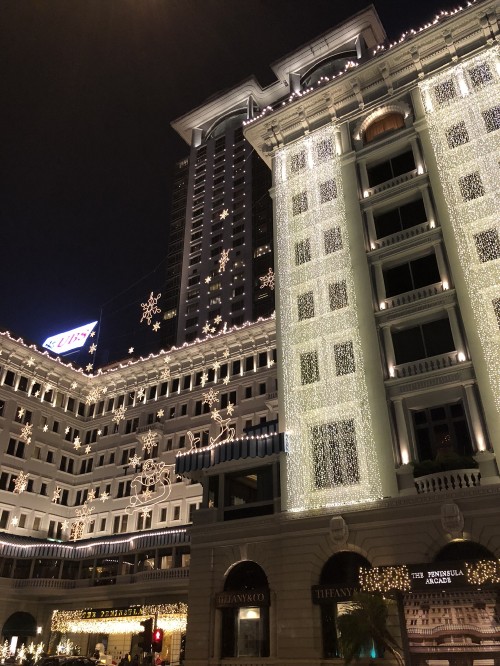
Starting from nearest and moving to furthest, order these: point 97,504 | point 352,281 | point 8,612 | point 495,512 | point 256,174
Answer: point 495,512, point 352,281, point 8,612, point 97,504, point 256,174

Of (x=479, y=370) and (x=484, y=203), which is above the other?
(x=484, y=203)

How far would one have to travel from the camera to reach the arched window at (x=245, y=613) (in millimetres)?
23469

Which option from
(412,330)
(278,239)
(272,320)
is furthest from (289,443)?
(272,320)

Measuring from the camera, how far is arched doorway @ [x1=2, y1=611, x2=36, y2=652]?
4119 cm

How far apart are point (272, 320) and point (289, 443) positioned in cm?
2126

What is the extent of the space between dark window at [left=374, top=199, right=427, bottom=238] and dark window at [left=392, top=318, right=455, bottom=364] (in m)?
6.50

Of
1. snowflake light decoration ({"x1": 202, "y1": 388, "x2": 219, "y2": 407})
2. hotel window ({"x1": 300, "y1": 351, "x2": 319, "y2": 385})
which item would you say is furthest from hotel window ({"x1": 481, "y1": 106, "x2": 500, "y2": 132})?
snowflake light decoration ({"x1": 202, "y1": 388, "x2": 219, "y2": 407})

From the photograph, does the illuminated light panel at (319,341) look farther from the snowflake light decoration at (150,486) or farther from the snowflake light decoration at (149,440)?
the snowflake light decoration at (149,440)

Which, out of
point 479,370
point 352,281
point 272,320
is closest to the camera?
point 479,370

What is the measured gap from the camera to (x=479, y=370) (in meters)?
23.3

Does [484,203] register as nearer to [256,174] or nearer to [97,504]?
[97,504]

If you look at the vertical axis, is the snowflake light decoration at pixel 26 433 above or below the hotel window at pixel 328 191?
below

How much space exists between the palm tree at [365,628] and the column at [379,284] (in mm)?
14600

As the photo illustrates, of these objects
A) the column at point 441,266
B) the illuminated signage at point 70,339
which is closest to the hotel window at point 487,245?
the column at point 441,266
